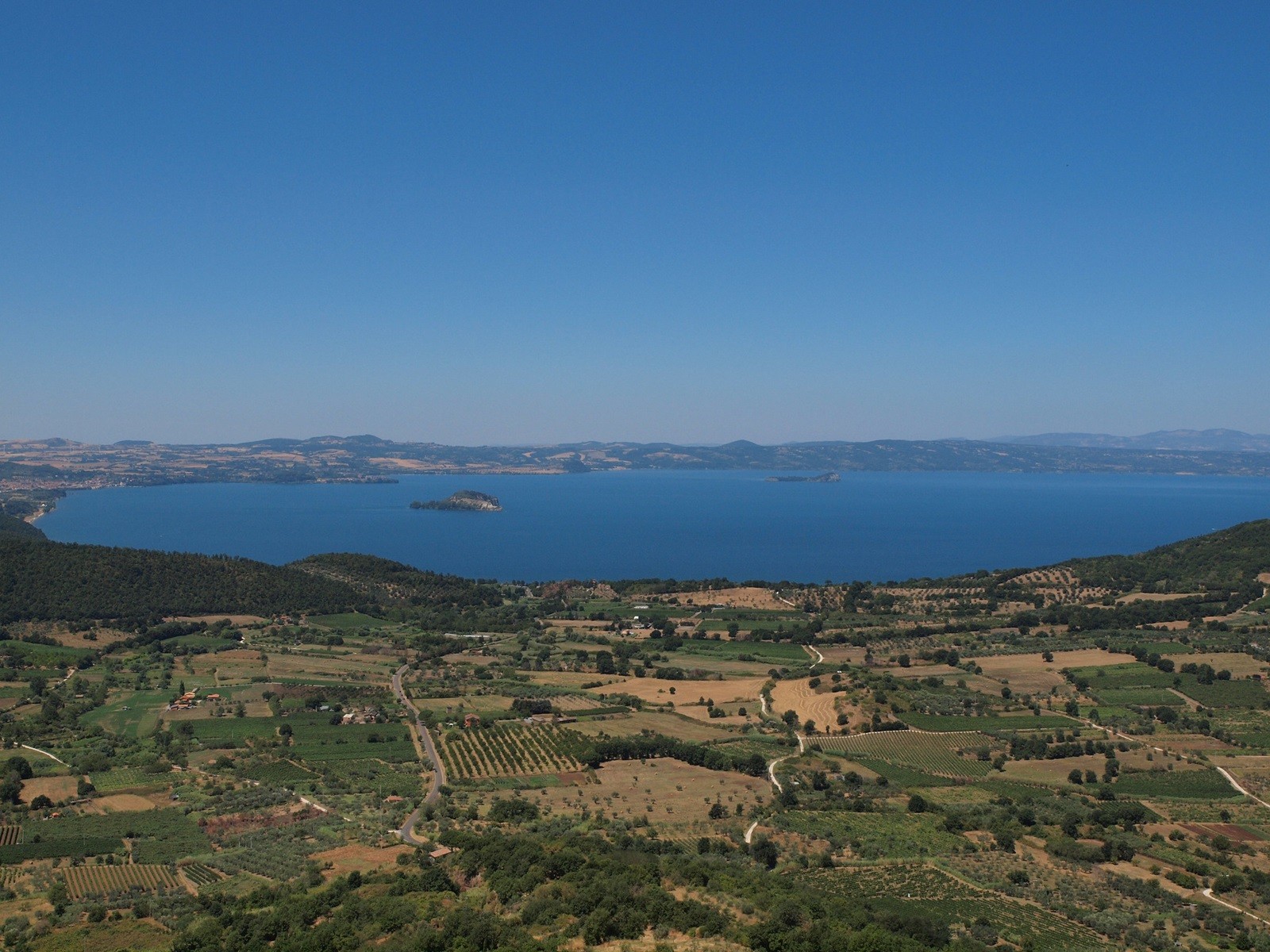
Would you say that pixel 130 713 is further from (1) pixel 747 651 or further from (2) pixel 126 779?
(1) pixel 747 651

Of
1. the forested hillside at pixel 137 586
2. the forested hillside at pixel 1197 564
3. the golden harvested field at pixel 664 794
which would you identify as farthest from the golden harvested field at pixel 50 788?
the forested hillside at pixel 1197 564

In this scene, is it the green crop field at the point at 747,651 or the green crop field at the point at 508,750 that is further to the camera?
the green crop field at the point at 747,651

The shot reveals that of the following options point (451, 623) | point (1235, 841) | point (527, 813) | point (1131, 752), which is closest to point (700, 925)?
point (527, 813)

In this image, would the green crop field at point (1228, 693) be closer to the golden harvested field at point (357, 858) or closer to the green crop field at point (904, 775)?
the green crop field at point (904, 775)

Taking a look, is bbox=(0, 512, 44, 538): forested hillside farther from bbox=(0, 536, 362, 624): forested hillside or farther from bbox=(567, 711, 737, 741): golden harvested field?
bbox=(567, 711, 737, 741): golden harvested field

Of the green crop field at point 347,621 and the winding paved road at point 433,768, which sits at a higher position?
the winding paved road at point 433,768

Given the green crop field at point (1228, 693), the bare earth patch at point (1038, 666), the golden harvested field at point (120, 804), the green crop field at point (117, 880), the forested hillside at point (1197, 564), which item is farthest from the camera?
the forested hillside at point (1197, 564)

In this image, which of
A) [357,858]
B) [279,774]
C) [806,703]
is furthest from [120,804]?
[806,703]

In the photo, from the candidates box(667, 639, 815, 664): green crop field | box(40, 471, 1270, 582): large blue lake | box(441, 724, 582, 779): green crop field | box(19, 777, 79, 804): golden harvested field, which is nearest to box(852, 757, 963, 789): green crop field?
box(441, 724, 582, 779): green crop field

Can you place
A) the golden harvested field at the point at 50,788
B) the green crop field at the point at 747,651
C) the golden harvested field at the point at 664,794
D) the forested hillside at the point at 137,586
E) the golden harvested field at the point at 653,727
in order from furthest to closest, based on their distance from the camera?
1. the forested hillside at the point at 137,586
2. the green crop field at the point at 747,651
3. the golden harvested field at the point at 653,727
4. the golden harvested field at the point at 50,788
5. the golden harvested field at the point at 664,794
